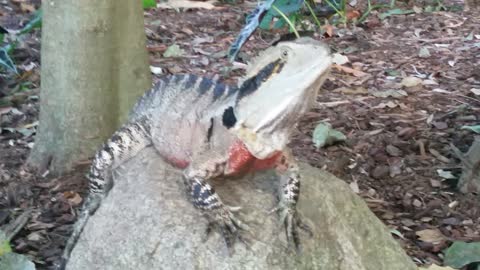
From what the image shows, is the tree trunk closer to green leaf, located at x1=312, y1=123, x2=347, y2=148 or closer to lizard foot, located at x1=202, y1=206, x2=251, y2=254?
green leaf, located at x1=312, y1=123, x2=347, y2=148

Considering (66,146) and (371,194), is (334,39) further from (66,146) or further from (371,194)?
(66,146)

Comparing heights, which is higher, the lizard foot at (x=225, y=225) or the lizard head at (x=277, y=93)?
the lizard head at (x=277, y=93)

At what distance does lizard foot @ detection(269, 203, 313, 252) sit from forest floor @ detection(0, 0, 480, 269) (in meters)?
1.34

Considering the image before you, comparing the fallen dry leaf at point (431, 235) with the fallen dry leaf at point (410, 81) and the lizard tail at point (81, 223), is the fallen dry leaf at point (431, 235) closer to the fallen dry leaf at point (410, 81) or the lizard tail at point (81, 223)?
the lizard tail at point (81, 223)

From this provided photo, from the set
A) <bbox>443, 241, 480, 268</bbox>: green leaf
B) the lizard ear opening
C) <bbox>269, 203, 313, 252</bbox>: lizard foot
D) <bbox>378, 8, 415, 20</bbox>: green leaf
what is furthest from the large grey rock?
<bbox>378, 8, 415, 20</bbox>: green leaf

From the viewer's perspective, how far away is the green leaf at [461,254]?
4.11 metres

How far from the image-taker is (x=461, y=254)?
13.6 feet

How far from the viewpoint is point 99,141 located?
485 centimetres

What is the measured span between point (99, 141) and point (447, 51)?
12.8 feet

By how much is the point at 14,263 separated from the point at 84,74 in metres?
1.40

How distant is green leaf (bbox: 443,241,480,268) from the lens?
4.11m

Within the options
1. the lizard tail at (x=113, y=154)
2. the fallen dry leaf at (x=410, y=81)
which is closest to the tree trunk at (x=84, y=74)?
the lizard tail at (x=113, y=154)

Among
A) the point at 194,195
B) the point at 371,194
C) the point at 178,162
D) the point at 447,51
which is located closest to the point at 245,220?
the point at 194,195

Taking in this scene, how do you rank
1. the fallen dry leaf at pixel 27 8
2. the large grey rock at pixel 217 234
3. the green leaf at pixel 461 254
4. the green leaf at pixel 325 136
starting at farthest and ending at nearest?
the fallen dry leaf at pixel 27 8 → the green leaf at pixel 325 136 → the green leaf at pixel 461 254 → the large grey rock at pixel 217 234
